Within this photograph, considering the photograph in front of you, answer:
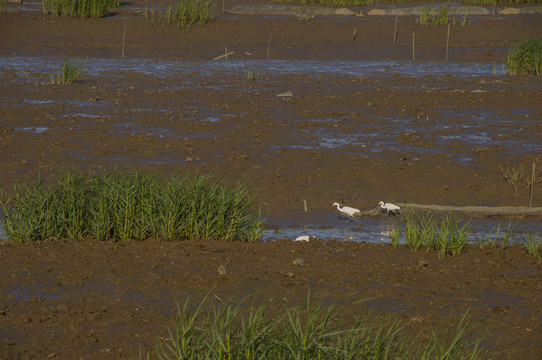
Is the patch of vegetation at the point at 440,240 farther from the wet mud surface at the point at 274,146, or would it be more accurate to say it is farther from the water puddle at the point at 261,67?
the water puddle at the point at 261,67

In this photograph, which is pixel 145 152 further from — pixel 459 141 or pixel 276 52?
pixel 276 52

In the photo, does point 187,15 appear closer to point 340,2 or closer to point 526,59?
point 340,2

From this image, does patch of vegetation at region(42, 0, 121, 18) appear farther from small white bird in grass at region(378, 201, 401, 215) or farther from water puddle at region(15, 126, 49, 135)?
small white bird in grass at region(378, 201, 401, 215)

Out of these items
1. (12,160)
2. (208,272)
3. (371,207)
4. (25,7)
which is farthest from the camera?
(25,7)

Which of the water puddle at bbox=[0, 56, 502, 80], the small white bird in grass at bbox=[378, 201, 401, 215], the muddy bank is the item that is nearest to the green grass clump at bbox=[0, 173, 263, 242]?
the muddy bank

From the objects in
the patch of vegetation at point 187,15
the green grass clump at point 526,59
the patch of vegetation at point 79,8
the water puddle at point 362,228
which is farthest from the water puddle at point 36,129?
the patch of vegetation at point 79,8

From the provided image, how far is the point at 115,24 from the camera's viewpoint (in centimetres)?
2666

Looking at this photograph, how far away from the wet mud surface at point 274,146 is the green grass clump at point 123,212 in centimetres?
31

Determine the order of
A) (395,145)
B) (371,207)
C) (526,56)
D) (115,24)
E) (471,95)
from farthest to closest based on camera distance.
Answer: (115,24), (526,56), (471,95), (395,145), (371,207)

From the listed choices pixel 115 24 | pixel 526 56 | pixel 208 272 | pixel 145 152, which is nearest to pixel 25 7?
pixel 115 24

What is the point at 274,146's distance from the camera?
12.6 meters

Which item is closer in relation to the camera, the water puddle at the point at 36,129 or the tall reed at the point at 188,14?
the water puddle at the point at 36,129

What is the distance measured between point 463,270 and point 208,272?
1.88m

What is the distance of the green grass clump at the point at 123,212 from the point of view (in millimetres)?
7461
